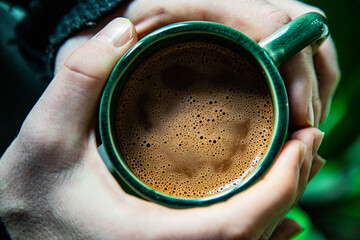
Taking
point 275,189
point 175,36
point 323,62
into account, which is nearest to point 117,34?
point 175,36

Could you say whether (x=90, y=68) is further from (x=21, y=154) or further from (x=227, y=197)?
(x=227, y=197)

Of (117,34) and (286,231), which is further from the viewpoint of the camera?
(286,231)

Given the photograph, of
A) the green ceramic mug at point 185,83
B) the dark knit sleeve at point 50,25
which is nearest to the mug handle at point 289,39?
the green ceramic mug at point 185,83

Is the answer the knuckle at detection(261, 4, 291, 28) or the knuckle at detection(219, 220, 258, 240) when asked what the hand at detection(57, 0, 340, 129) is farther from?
the knuckle at detection(219, 220, 258, 240)

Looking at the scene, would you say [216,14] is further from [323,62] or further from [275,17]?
[323,62]

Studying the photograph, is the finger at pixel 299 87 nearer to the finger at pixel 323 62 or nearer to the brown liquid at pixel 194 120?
the brown liquid at pixel 194 120

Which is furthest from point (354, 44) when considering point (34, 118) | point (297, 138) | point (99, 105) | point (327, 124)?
point (34, 118)
